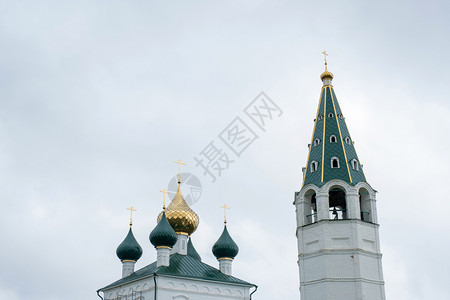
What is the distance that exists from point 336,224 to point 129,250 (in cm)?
720

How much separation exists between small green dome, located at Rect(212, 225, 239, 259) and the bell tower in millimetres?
2191

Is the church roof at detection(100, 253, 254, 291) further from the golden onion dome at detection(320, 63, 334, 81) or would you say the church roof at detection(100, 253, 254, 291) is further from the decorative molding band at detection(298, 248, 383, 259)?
the golden onion dome at detection(320, 63, 334, 81)

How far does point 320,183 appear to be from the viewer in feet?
67.4

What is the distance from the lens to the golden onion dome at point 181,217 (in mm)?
21719

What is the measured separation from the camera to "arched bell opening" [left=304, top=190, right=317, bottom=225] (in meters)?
21.0

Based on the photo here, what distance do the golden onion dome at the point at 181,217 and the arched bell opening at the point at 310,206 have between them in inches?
156

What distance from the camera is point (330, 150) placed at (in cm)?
2133

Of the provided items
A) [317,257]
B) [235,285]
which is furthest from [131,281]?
[317,257]

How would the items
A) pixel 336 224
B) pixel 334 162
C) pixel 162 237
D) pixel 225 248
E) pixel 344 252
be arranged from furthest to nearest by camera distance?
pixel 334 162, pixel 225 248, pixel 336 224, pixel 344 252, pixel 162 237

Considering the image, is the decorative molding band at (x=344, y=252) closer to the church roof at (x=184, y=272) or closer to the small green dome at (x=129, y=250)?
the church roof at (x=184, y=272)

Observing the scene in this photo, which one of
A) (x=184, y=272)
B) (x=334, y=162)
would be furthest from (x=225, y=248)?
(x=334, y=162)

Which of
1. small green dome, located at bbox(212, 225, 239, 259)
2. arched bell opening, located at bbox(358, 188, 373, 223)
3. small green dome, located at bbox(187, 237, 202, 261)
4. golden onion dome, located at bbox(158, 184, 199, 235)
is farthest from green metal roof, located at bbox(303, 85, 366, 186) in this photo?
small green dome, located at bbox(187, 237, 202, 261)

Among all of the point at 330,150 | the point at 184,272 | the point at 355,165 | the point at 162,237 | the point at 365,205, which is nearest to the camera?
the point at 184,272

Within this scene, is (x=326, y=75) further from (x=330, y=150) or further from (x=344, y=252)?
(x=344, y=252)
